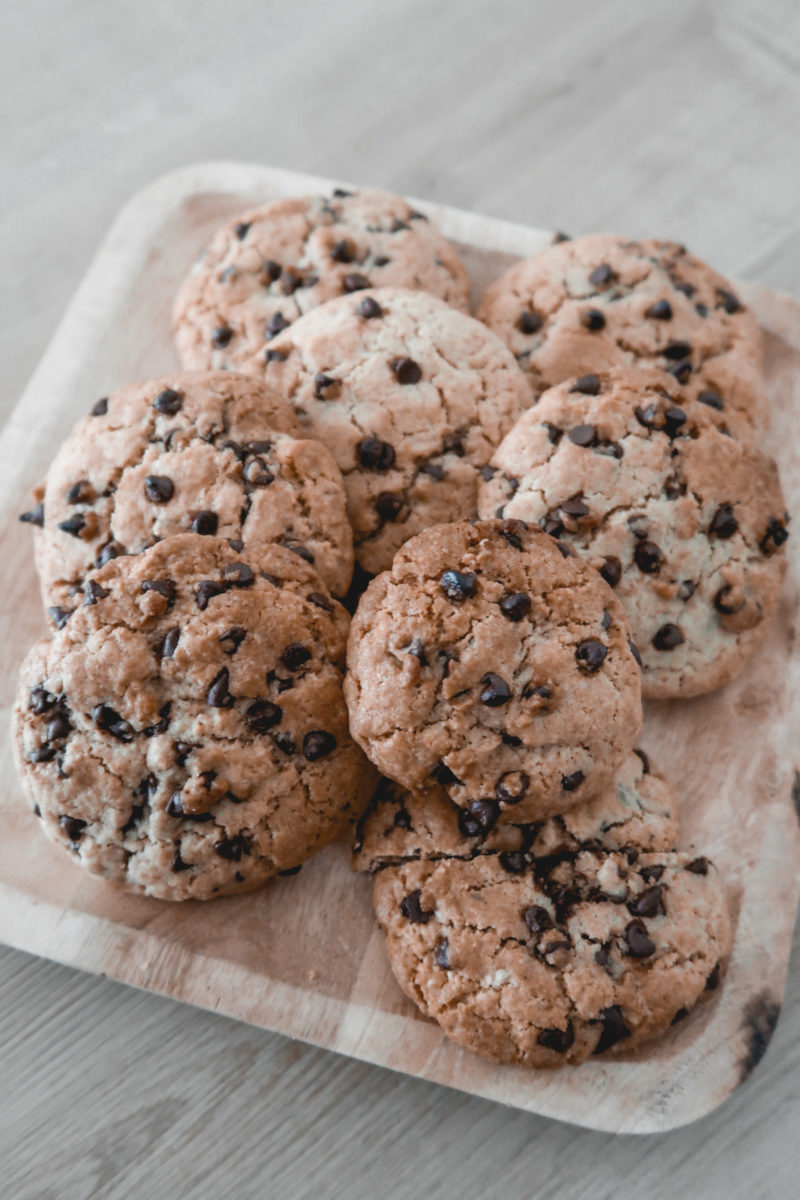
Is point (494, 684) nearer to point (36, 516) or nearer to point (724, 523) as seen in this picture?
point (724, 523)

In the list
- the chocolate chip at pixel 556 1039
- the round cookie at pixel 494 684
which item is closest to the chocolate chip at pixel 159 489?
the round cookie at pixel 494 684

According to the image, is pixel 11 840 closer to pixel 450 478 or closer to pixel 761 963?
pixel 450 478

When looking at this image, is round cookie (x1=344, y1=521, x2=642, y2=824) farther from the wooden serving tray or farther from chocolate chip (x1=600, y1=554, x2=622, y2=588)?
the wooden serving tray

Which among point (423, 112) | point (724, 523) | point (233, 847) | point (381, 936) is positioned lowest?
point (381, 936)

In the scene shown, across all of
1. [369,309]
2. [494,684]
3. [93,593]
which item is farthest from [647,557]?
[93,593]

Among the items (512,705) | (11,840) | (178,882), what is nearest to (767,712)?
(512,705)

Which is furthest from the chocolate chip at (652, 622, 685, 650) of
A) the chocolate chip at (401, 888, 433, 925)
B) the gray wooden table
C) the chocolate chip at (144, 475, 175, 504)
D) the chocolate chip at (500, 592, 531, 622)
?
the gray wooden table

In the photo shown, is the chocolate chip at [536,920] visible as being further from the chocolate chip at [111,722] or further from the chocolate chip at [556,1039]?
the chocolate chip at [111,722]
